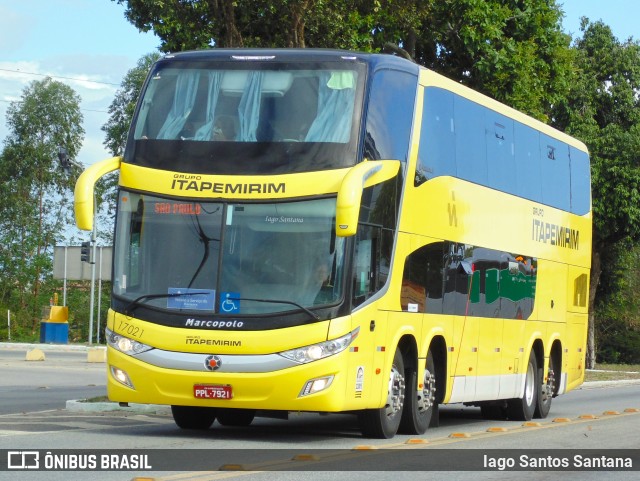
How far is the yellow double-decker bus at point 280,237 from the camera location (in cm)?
1434

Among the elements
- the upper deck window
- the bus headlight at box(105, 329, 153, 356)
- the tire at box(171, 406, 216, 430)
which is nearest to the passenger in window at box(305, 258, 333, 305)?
the upper deck window

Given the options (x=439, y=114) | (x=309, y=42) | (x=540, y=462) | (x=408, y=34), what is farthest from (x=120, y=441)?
(x=408, y=34)

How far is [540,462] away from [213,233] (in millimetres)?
4270

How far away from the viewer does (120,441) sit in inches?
562

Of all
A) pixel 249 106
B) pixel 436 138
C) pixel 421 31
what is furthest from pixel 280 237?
pixel 421 31

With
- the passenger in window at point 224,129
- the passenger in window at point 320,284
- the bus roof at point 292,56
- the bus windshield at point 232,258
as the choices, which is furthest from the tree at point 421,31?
the passenger in window at point 320,284

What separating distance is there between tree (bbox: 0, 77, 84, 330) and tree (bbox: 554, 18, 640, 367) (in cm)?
4272

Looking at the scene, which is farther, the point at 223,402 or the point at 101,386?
the point at 101,386

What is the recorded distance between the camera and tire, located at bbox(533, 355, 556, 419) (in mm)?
22047

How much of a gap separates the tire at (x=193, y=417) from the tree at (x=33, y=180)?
68.4 meters

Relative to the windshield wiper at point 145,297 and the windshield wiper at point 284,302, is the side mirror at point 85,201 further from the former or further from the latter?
the windshield wiper at point 284,302

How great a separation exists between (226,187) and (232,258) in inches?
30.9

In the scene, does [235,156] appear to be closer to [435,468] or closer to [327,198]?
A: [327,198]

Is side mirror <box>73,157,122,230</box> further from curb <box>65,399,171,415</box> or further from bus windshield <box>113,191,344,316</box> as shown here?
curb <box>65,399,171,415</box>
